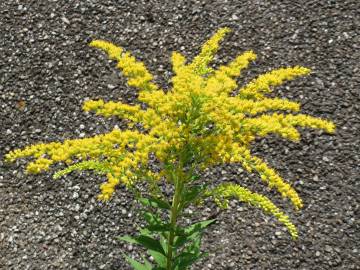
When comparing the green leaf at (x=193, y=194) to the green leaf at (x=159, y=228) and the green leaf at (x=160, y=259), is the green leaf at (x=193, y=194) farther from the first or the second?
the green leaf at (x=160, y=259)

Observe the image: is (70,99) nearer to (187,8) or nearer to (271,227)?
(187,8)

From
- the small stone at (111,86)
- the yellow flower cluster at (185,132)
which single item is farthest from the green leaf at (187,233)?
the small stone at (111,86)

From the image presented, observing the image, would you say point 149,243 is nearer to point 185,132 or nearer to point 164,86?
point 185,132

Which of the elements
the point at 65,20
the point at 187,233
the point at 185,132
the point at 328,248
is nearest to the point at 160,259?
the point at 187,233

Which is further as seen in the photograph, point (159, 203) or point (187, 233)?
point (187, 233)

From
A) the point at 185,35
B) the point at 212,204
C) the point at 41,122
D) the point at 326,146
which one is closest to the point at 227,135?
the point at 212,204

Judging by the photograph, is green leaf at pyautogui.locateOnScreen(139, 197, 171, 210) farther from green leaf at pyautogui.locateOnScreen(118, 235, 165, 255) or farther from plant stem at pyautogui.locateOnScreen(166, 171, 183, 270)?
green leaf at pyautogui.locateOnScreen(118, 235, 165, 255)

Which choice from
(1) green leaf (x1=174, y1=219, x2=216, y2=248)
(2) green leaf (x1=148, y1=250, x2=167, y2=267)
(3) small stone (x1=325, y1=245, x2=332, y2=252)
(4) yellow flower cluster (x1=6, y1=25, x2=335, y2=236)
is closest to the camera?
(4) yellow flower cluster (x1=6, y1=25, x2=335, y2=236)

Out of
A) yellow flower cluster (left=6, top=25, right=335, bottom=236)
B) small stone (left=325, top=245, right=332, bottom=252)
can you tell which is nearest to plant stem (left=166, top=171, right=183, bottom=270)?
yellow flower cluster (left=6, top=25, right=335, bottom=236)
